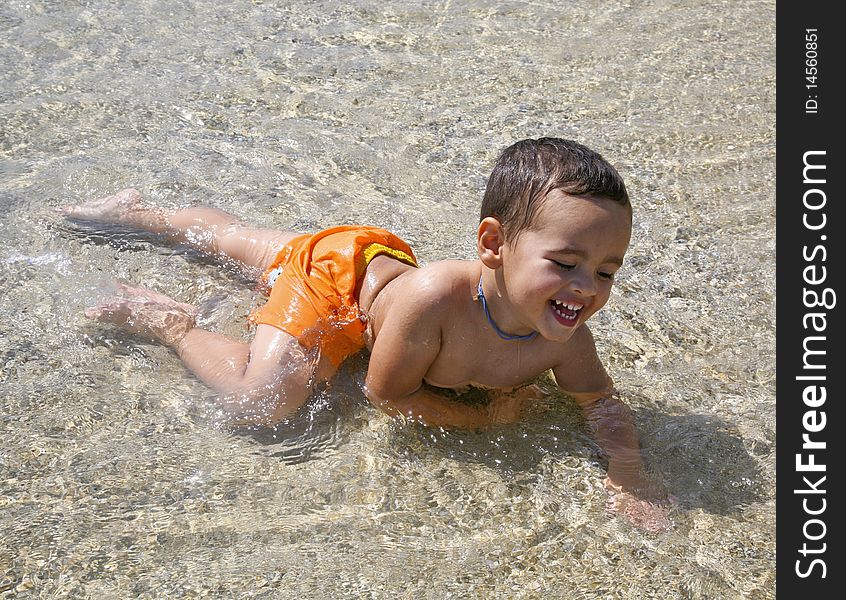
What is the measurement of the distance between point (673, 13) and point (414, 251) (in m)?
2.73

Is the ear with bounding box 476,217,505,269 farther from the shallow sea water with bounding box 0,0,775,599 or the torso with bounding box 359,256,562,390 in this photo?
the shallow sea water with bounding box 0,0,775,599

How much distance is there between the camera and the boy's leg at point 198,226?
3641 millimetres

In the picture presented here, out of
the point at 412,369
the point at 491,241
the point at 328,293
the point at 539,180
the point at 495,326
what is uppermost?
the point at 539,180

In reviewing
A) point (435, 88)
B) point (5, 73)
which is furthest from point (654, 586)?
point (5, 73)

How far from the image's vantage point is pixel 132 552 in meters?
2.47

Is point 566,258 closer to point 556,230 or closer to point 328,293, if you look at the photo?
point 556,230

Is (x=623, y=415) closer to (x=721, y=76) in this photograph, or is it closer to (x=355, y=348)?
(x=355, y=348)

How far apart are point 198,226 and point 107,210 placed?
0.39 metres

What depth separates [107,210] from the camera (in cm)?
387

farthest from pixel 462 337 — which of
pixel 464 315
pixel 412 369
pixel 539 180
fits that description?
pixel 539 180

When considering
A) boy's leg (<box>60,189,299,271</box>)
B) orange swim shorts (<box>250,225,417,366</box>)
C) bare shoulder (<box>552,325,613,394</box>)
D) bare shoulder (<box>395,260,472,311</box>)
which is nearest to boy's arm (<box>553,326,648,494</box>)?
bare shoulder (<box>552,325,613,394</box>)

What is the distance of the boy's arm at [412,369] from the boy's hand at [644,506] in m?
0.46

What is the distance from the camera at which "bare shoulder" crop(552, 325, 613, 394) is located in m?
2.96

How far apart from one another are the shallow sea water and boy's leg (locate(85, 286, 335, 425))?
0.06m
